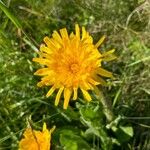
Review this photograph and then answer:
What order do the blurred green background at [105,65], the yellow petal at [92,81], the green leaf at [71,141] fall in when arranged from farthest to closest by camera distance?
A: the blurred green background at [105,65]
the green leaf at [71,141]
the yellow petal at [92,81]

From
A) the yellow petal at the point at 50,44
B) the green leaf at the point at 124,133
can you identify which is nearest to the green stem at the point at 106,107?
the green leaf at the point at 124,133

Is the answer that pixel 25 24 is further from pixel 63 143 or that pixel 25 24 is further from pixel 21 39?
pixel 63 143

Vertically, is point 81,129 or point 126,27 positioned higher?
point 126,27

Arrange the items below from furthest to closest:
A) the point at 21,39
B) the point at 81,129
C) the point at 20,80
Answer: the point at 21,39 → the point at 20,80 → the point at 81,129

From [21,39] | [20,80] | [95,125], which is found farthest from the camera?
[21,39]

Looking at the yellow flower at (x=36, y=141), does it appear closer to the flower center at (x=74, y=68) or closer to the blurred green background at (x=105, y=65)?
the blurred green background at (x=105, y=65)

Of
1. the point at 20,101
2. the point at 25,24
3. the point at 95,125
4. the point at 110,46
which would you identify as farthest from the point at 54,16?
the point at 95,125

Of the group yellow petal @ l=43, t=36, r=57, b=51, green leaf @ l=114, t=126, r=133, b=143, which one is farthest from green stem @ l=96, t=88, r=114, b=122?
yellow petal @ l=43, t=36, r=57, b=51
